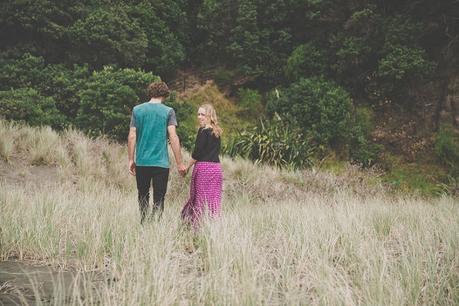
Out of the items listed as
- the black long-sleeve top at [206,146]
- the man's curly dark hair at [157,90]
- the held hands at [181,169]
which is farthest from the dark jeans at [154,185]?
the man's curly dark hair at [157,90]

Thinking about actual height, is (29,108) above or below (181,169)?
below

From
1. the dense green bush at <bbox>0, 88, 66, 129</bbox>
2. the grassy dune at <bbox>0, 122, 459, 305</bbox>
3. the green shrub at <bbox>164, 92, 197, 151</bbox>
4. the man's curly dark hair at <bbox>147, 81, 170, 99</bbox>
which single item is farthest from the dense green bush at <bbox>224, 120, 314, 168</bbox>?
the man's curly dark hair at <bbox>147, 81, 170, 99</bbox>

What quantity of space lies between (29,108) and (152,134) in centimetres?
1097

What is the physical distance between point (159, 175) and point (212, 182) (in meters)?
0.65

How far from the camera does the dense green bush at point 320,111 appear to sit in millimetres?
17688

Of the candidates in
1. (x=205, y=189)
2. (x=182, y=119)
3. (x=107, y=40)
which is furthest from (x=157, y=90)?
(x=107, y=40)

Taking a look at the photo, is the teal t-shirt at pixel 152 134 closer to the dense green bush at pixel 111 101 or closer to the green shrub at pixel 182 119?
the dense green bush at pixel 111 101

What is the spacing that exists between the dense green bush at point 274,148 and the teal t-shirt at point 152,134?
32.3ft

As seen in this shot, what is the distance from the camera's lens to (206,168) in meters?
5.75

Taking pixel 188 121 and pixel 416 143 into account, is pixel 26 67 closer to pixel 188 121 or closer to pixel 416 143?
pixel 188 121

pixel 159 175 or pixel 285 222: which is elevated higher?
pixel 159 175

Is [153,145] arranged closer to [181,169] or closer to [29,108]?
[181,169]

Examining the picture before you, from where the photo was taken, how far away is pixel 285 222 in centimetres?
579

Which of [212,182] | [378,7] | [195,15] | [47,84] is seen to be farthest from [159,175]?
[195,15]
